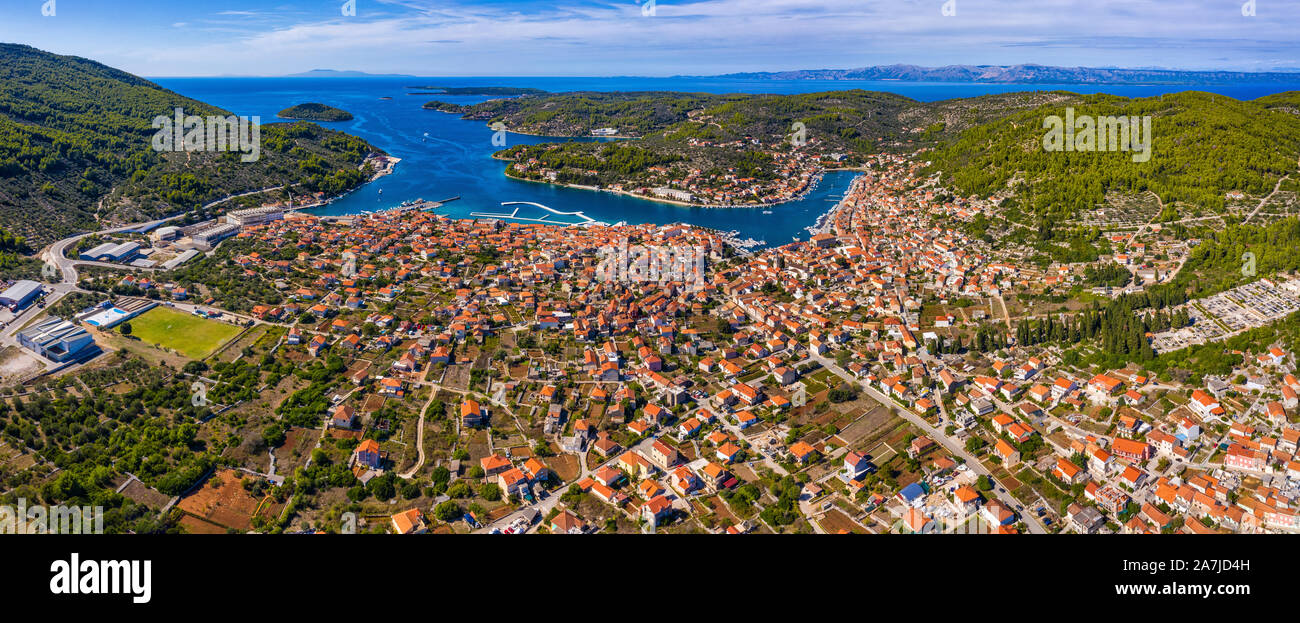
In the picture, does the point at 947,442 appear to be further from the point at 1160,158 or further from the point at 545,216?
the point at 545,216

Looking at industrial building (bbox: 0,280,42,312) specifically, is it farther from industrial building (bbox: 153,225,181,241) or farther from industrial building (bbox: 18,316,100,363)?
industrial building (bbox: 153,225,181,241)

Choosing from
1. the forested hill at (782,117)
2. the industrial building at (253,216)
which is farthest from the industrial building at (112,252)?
the forested hill at (782,117)

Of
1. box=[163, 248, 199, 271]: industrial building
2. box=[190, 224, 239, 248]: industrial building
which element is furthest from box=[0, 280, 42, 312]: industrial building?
box=[190, 224, 239, 248]: industrial building

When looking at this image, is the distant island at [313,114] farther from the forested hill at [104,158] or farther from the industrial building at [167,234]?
the industrial building at [167,234]

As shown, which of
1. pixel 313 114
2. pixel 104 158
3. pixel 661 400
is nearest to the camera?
pixel 661 400

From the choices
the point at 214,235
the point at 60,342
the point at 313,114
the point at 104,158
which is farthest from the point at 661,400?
the point at 313,114

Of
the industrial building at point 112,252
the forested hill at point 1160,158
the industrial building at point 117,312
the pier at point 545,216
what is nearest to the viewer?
the industrial building at point 117,312
